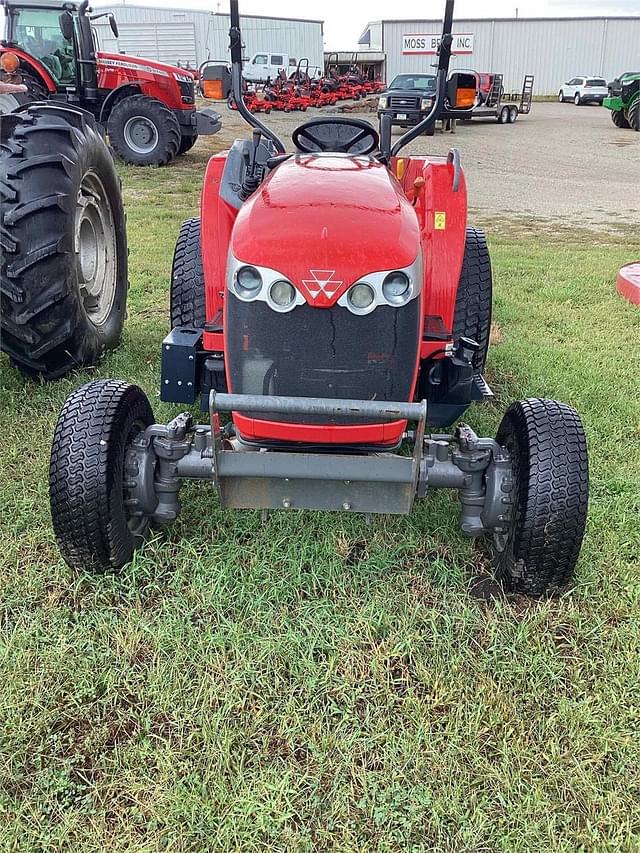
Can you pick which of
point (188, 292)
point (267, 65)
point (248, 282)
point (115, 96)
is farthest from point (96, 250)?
point (267, 65)

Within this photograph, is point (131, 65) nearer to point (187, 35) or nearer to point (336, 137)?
point (336, 137)

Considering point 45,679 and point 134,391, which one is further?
point 134,391

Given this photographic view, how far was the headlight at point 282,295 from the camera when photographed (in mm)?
2252

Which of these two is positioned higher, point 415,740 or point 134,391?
point 134,391

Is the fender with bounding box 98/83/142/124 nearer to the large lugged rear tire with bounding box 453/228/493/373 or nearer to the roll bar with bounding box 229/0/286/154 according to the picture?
the roll bar with bounding box 229/0/286/154

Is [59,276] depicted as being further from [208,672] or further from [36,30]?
[36,30]

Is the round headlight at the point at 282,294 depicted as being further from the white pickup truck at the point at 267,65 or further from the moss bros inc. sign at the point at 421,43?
the moss bros inc. sign at the point at 421,43

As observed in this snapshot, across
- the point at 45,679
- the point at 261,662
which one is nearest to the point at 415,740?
the point at 261,662

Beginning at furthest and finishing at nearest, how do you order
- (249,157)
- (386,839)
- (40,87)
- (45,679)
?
(40,87) < (249,157) < (45,679) < (386,839)

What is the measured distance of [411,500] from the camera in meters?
2.35

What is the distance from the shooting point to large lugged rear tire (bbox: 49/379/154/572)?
7.72 ft

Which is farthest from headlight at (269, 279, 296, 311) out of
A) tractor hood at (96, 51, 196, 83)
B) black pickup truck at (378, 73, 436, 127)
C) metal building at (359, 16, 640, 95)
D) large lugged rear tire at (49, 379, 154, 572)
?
metal building at (359, 16, 640, 95)

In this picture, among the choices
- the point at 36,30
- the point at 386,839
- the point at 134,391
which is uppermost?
the point at 36,30

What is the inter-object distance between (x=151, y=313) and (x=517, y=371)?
2.50m
